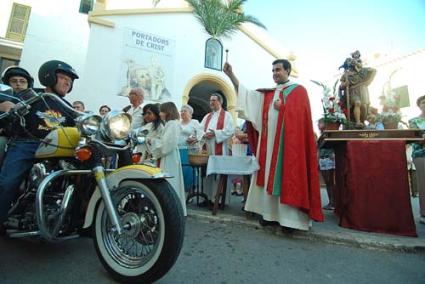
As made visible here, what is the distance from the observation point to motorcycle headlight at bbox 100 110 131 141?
187cm

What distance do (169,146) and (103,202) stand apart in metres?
1.97

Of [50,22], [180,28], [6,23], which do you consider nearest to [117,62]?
[180,28]

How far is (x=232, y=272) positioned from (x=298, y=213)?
1346mm

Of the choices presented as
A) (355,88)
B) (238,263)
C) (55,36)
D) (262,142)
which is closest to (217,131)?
(262,142)

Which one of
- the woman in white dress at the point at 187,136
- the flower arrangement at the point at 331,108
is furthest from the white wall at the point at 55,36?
the flower arrangement at the point at 331,108

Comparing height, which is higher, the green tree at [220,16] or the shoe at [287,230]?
the green tree at [220,16]

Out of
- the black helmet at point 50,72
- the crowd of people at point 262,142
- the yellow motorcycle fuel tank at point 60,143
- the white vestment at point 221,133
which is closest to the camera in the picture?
the yellow motorcycle fuel tank at point 60,143

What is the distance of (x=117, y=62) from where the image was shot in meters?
10.2

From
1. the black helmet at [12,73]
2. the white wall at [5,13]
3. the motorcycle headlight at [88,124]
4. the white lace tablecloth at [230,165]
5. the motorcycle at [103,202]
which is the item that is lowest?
the motorcycle at [103,202]

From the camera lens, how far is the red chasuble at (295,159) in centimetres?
294

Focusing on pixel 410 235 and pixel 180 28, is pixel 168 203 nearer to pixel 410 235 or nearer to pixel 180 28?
pixel 410 235

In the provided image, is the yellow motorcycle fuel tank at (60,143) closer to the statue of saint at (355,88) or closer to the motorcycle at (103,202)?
the motorcycle at (103,202)

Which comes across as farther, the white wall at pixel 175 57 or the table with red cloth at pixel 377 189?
Result: the white wall at pixel 175 57

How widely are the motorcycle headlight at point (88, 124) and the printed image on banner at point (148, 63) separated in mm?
8740
